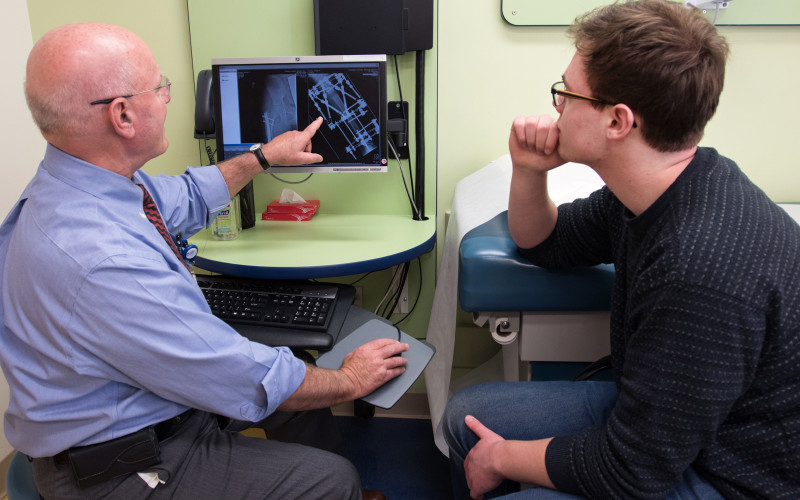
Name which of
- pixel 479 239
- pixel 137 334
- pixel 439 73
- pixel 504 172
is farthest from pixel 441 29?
pixel 137 334

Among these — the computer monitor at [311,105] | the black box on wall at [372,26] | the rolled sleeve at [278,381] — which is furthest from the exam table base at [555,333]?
the black box on wall at [372,26]

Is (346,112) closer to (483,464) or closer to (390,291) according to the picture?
(390,291)

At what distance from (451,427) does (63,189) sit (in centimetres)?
87

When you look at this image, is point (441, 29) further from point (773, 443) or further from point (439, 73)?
point (773, 443)

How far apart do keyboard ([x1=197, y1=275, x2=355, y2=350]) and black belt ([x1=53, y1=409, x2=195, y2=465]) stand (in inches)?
8.8

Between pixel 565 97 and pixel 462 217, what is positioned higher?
pixel 565 97

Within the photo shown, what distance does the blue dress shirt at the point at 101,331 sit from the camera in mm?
Answer: 897

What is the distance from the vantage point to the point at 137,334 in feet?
2.97

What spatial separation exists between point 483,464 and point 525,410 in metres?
0.17

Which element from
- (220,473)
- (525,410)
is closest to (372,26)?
(525,410)

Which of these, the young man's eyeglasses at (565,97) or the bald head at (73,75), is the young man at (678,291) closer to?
the young man's eyeglasses at (565,97)

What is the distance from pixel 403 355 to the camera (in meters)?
1.20

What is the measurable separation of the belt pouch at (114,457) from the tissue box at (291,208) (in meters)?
0.97

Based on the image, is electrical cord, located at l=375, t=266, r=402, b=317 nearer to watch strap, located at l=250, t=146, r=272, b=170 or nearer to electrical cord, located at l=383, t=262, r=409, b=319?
electrical cord, located at l=383, t=262, r=409, b=319
